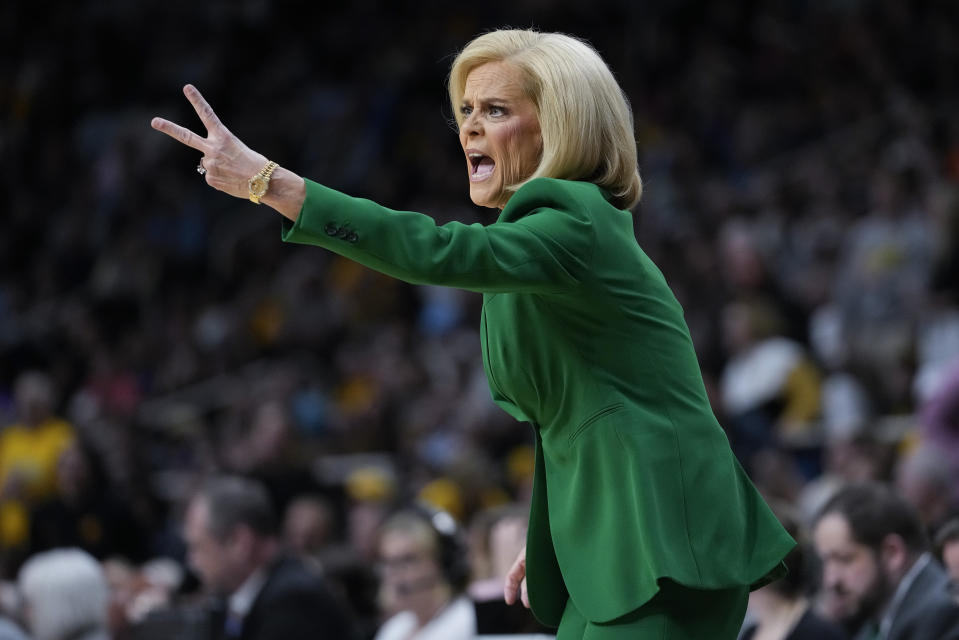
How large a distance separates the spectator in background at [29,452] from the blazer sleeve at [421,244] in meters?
6.77

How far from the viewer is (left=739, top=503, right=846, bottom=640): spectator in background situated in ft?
11.9

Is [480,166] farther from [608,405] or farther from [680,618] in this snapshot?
[680,618]

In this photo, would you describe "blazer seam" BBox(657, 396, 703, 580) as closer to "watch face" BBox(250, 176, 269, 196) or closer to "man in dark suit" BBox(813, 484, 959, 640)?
"watch face" BBox(250, 176, 269, 196)

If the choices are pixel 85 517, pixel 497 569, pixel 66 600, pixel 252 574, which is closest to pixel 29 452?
pixel 85 517

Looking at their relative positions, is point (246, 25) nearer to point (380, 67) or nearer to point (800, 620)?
point (380, 67)

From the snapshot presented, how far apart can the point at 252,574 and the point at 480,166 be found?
2.65 m

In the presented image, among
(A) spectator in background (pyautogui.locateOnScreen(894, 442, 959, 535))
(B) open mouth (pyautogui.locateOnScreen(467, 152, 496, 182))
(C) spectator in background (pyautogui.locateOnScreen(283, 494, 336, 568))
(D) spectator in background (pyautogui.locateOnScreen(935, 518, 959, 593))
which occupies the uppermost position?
(B) open mouth (pyautogui.locateOnScreen(467, 152, 496, 182))

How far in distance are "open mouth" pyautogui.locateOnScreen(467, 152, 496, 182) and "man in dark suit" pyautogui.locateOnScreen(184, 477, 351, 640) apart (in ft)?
7.56

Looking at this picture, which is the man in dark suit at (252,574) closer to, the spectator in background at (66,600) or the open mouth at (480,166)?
the spectator in background at (66,600)

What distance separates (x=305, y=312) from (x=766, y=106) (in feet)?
13.0

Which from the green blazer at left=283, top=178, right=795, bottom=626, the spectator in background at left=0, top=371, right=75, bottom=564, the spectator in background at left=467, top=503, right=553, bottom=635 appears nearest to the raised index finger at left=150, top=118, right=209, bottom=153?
the green blazer at left=283, top=178, right=795, bottom=626

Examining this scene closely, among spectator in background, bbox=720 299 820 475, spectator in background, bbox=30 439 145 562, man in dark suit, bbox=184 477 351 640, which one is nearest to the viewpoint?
man in dark suit, bbox=184 477 351 640

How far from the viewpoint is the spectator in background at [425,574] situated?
15.0 feet

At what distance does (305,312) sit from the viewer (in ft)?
39.0
